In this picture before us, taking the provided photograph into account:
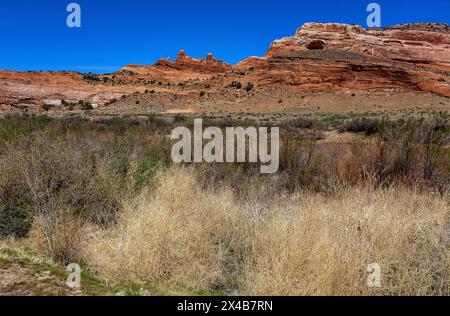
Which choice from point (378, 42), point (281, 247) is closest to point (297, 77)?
point (378, 42)

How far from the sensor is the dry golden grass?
4109mm

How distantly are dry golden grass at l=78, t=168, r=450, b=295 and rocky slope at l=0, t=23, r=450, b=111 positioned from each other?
42.5 metres

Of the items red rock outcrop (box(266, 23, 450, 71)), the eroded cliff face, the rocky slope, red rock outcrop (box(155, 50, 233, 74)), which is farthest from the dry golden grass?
red rock outcrop (box(155, 50, 233, 74))

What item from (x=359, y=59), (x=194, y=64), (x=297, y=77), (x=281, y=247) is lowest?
(x=281, y=247)

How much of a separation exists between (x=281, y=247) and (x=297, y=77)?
51094 mm

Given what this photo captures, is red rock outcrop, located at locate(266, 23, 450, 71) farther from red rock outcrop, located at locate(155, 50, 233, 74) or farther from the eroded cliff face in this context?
red rock outcrop, located at locate(155, 50, 233, 74)

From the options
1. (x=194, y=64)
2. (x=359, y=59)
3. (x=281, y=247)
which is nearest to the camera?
(x=281, y=247)

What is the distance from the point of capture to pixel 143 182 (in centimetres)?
799

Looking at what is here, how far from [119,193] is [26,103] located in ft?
170

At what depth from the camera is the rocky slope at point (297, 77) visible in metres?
52.0

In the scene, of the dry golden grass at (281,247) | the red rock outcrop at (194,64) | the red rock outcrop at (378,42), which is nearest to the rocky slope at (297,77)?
the red rock outcrop at (378,42)

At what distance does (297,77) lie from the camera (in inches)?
2096

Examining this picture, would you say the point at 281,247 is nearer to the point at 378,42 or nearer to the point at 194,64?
the point at 378,42

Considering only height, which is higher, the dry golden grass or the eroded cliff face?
the eroded cliff face
